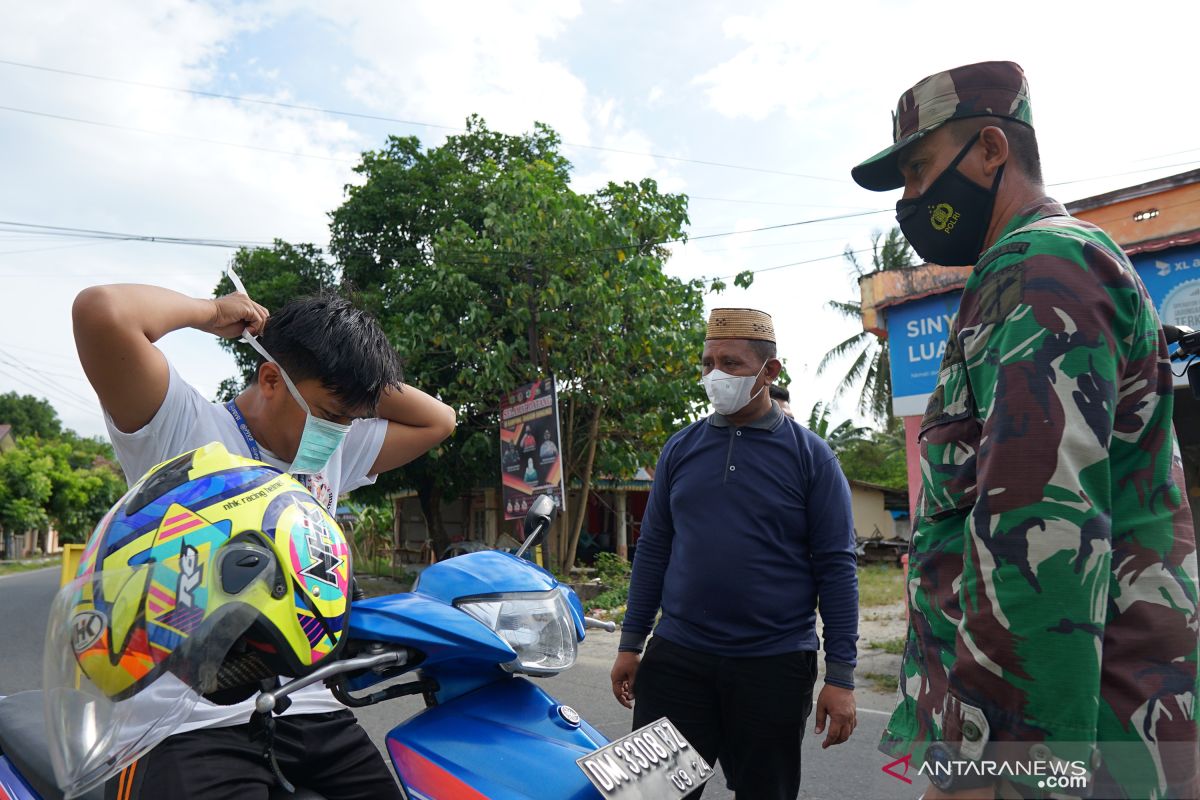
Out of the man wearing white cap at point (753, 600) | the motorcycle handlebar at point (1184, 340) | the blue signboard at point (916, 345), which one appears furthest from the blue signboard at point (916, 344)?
the motorcycle handlebar at point (1184, 340)

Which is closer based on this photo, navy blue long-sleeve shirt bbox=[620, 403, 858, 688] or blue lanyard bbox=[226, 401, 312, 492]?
blue lanyard bbox=[226, 401, 312, 492]

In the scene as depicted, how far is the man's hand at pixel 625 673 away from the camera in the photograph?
2.90m

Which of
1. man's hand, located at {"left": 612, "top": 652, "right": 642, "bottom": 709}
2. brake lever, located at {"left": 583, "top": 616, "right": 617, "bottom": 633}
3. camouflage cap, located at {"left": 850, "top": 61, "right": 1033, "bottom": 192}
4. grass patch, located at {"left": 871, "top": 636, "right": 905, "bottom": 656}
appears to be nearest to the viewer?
camouflage cap, located at {"left": 850, "top": 61, "right": 1033, "bottom": 192}

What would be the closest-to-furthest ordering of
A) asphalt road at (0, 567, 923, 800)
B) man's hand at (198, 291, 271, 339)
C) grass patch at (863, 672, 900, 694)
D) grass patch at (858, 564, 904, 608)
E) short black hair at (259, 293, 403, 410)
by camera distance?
short black hair at (259, 293, 403, 410)
man's hand at (198, 291, 271, 339)
asphalt road at (0, 567, 923, 800)
grass patch at (863, 672, 900, 694)
grass patch at (858, 564, 904, 608)

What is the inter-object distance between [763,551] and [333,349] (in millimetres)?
1454

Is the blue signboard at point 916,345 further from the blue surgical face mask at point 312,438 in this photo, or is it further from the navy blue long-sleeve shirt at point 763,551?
the blue surgical face mask at point 312,438

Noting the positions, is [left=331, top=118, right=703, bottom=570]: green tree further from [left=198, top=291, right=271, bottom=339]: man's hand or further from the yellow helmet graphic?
the yellow helmet graphic

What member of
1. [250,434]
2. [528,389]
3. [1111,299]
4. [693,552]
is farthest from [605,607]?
[1111,299]

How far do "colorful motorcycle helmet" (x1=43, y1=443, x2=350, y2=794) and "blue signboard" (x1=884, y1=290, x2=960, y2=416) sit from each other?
28.3 ft

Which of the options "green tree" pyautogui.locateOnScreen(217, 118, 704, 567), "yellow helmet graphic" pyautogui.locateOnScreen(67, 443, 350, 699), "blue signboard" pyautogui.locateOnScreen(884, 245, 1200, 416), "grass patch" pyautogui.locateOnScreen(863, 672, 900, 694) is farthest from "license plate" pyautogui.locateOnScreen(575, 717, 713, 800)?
"green tree" pyautogui.locateOnScreen(217, 118, 704, 567)

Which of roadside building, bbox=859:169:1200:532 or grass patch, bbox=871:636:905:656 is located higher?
roadside building, bbox=859:169:1200:532

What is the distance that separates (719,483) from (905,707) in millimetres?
1341

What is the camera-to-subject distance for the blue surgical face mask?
1.88 metres

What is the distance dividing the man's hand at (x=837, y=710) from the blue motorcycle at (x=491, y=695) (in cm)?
111
